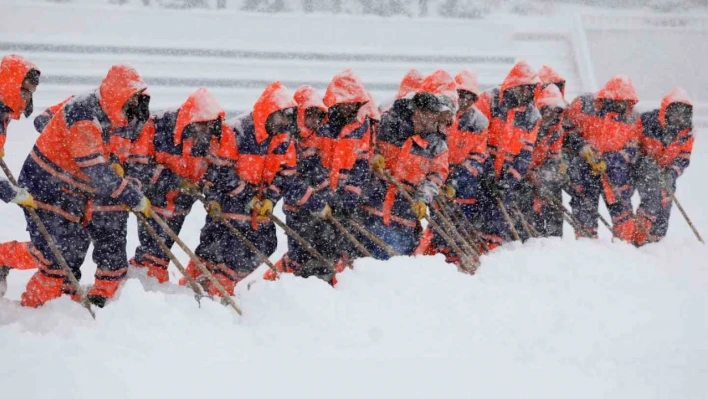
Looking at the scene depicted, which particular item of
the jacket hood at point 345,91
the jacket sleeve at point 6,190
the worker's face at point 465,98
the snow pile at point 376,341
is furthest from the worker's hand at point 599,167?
the jacket sleeve at point 6,190

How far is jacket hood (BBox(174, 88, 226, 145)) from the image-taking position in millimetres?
5078

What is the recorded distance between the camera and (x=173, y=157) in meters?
5.30

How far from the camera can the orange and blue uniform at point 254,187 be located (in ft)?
16.8

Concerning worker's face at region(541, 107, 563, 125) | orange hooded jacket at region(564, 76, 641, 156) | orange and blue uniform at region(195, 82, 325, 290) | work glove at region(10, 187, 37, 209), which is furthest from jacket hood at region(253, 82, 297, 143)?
orange hooded jacket at region(564, 76, 641, 156)

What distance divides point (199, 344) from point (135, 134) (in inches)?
79.4

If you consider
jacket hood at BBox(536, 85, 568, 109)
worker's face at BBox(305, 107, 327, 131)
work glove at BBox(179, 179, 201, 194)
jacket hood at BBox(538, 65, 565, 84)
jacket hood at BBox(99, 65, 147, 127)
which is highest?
jacket hood at BBox(99, 65, 147, 127)

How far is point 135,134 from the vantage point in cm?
516

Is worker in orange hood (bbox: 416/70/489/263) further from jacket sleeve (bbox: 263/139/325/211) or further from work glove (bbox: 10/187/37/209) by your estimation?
work glove (bbox: 10/187/37/209)

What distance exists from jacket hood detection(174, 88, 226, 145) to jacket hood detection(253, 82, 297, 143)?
28 centimetres

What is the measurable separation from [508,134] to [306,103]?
7.02 feet

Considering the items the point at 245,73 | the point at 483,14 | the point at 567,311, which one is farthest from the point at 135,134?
the point at 483,14

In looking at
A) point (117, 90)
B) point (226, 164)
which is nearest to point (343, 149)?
point (226, 164)

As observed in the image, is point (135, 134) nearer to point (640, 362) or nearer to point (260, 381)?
point (260, 381)

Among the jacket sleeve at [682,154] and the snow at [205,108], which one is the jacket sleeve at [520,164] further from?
the snow at [205,108]
